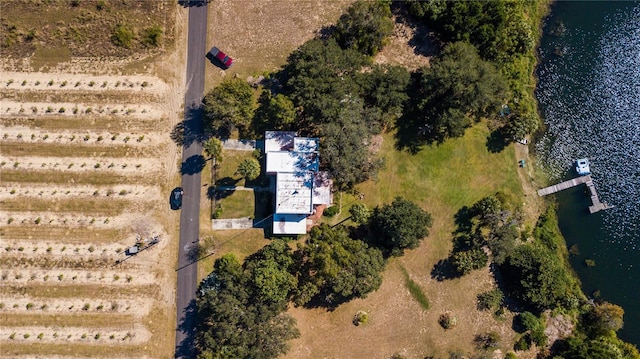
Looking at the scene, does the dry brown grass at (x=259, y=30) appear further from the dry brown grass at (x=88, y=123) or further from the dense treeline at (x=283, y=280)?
the dense treeline at (x=283, y=280)

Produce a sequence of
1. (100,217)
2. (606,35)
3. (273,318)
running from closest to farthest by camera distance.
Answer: (273,318), (100,217), (606,35)

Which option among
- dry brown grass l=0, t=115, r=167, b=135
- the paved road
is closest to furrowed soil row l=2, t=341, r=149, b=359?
the paved road

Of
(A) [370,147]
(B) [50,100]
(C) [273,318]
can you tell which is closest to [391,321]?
(C) [273,318]

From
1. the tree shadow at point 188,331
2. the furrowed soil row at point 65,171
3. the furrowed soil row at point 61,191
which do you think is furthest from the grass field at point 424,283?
the furrowed soil row at point 65,171

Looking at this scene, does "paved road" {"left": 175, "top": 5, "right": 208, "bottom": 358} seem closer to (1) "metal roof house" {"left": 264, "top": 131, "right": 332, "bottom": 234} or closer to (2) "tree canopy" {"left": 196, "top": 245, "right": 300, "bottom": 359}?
(2) "tree canopy" {"left": 196, "top": 245, "right": 300, "bottom": 359}

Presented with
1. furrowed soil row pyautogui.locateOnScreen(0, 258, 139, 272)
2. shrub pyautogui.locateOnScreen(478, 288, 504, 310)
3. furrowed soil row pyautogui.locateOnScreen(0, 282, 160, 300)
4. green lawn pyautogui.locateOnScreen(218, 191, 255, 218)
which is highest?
green lawn pyautogui.locateOnScreen(218, 191, 255, 218)

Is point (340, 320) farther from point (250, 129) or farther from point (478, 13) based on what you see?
point (478, 13)
